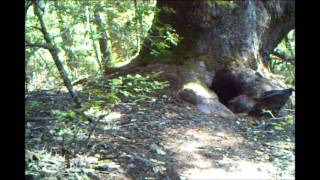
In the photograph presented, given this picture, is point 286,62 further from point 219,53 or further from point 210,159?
point 210,159

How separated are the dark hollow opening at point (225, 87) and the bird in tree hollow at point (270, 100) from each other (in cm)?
44

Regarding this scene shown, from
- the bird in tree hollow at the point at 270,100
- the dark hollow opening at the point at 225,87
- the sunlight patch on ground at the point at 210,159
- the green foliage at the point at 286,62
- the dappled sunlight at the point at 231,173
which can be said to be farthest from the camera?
the green foliage at the point at 286,62

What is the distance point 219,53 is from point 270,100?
4.12 ft

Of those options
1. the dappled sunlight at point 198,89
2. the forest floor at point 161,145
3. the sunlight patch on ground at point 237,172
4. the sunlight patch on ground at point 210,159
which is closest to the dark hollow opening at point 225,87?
the dappled sunlight at point 198,89

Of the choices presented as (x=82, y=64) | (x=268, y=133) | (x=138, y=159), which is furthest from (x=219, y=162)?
(x=82, y=64)

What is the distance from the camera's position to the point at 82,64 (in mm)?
9219

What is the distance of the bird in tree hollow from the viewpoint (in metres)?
7.56

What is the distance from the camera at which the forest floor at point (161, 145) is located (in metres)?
4.27

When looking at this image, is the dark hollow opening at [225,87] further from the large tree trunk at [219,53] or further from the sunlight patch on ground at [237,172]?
the sunlight patch on ground at [237,172]

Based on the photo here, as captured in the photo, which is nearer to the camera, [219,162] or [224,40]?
[219,162]

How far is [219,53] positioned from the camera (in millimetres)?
7996
